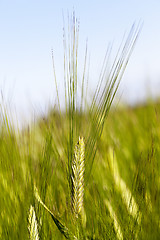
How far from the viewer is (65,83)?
57 cm

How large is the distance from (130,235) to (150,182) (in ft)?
0.44

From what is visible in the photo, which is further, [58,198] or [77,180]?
[58,198]

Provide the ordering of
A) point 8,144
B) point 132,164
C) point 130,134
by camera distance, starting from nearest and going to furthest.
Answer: point 8,144
point 132,164
point 130,134

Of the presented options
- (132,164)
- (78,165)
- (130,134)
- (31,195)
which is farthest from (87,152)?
(130,134)

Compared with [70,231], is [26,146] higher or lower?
higher

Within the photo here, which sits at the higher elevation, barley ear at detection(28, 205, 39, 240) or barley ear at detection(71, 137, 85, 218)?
barley ear at detection(71, 137, 85, 218)

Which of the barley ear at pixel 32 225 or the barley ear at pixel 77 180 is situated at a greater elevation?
the barley ear at pixel 77 180

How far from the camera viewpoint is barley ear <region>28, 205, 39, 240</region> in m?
0.55

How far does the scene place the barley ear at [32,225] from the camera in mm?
551

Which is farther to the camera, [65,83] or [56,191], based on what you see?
[56,191]

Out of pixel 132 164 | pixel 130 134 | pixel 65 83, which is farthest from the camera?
pixel 130 134

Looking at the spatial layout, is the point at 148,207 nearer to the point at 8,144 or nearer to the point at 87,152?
the point at 87,152

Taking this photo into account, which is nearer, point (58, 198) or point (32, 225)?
point (32, 225)

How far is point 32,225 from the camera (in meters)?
0.56
